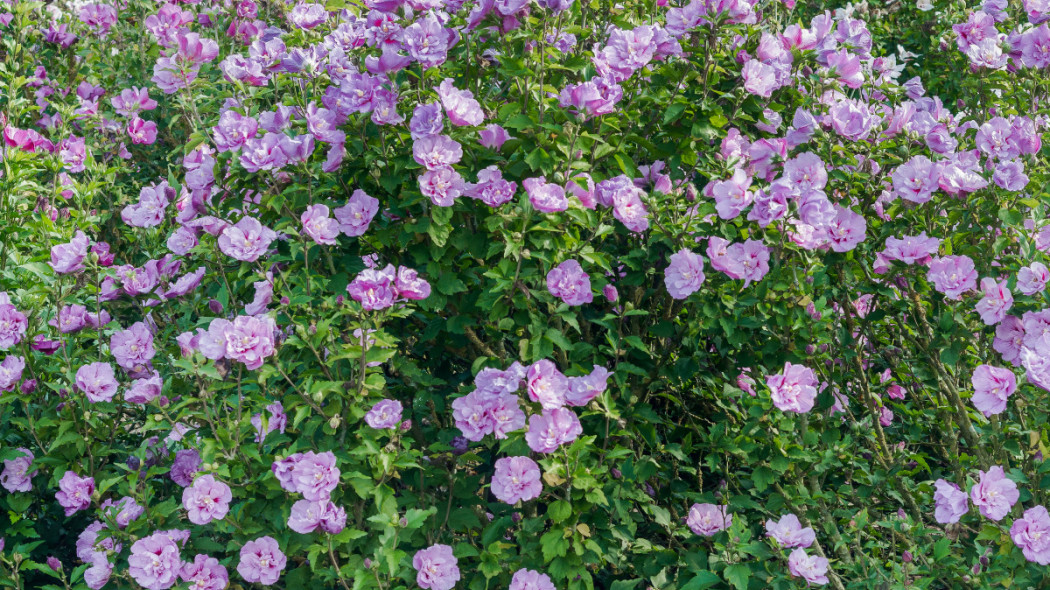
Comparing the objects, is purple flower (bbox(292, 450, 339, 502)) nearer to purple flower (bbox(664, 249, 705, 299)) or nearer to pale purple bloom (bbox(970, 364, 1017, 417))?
purple flower (bbox(664, 249, 705, 299))

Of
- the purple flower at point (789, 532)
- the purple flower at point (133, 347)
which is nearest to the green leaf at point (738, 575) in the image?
the purple flower at point (789, 532)

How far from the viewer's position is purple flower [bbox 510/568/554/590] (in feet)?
7.54

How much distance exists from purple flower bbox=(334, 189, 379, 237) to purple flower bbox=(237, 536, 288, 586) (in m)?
0.75

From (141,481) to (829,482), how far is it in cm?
199

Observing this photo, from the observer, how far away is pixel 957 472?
2637 millimetres

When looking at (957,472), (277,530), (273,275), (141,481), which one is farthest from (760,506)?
(141,481)

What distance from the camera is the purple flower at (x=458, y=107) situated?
2262mm

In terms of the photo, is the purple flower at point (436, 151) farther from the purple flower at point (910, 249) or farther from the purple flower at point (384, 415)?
the purple flower at point (910, 249)

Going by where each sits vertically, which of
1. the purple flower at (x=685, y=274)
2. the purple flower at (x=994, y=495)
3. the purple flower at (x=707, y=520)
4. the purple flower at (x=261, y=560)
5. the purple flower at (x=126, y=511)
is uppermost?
the purple flower at (x=685, y=274)

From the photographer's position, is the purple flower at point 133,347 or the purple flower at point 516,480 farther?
the purple flower at point 133,347

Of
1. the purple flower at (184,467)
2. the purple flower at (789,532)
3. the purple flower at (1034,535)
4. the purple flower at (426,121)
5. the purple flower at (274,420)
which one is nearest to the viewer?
the purple flower at (1034,535)

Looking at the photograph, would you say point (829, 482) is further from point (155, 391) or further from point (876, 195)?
point (155, 391)

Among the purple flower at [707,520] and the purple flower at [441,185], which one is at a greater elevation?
the purple flower at [441,185]

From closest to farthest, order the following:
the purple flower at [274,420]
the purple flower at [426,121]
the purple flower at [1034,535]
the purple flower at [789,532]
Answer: the purple flower at [1034,535] → the purple flower at [426,121] → the purple flower at [789,532] → the purple flower at [274,420]
